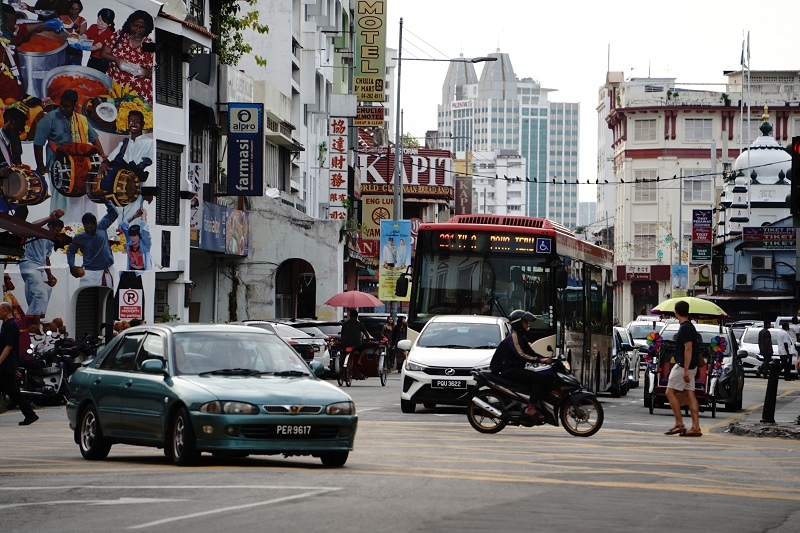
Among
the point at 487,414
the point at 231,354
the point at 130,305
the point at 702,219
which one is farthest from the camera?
the point at 702,219

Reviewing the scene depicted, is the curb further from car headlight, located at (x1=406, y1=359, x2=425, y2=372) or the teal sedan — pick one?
the teal sedan

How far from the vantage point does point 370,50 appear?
64000mm

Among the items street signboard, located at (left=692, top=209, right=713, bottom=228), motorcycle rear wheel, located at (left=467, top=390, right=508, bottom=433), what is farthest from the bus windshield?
street signboard, located at (left=692, top=209, right=713, bottom=228)

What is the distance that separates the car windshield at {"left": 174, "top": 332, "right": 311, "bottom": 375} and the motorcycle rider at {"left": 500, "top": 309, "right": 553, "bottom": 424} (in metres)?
5.76

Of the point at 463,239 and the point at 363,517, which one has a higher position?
→ the point at 463,239

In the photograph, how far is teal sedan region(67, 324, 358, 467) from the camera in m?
15.0

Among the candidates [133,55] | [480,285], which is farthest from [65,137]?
[480,285]

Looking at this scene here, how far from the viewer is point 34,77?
36438mm

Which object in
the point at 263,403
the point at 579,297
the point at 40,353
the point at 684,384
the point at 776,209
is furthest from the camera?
the point at 776,209

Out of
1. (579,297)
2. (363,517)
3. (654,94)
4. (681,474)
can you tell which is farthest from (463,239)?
(654,94)

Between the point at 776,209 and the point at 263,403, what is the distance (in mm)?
89400

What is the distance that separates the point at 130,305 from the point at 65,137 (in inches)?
264

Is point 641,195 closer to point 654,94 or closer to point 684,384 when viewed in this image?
point 654,94

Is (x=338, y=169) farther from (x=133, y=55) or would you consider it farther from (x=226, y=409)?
(x=226, y=409)
